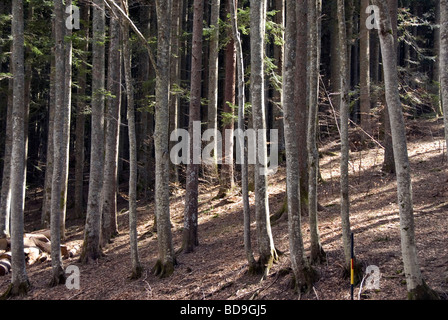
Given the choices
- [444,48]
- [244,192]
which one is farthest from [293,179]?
[444,48]

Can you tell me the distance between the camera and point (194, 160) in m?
12.8

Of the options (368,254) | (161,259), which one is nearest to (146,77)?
(161,259)

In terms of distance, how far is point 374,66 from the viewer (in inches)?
991

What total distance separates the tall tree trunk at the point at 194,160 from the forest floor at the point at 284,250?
1.59ft

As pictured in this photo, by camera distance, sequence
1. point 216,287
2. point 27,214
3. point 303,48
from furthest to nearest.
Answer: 1. point 27,214
2. point 303,48
3. point 216,287

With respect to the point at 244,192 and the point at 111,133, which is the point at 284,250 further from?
the point at 111,133

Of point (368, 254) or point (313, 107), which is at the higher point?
point (313, 107)

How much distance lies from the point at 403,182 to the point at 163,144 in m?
5.86

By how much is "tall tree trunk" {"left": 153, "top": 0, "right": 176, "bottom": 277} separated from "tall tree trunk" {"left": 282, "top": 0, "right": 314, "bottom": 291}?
3462mm

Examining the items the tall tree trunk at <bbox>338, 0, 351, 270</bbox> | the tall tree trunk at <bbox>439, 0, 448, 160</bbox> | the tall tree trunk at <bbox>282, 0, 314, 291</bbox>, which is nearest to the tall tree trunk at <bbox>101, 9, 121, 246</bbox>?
the tall tree trunk at <bbox>282, 0, 314, 291</bbox>

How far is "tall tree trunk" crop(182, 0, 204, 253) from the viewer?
41.5 ft
